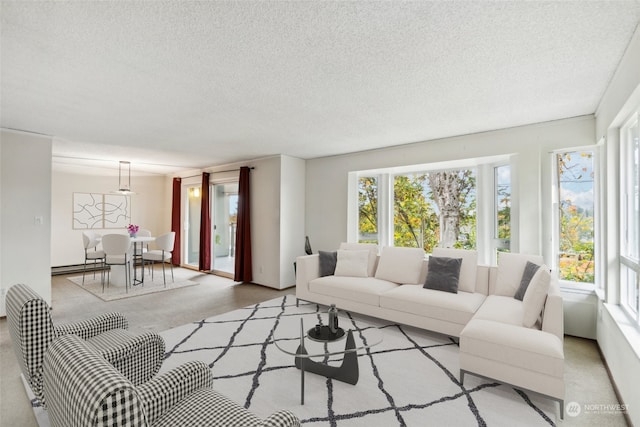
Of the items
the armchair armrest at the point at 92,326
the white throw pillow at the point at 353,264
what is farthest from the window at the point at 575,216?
the armchair armrest at the point at 92,326

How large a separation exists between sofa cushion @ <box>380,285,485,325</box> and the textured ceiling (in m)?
1.99

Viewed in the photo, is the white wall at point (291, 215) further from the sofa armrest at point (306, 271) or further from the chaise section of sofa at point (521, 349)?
A: the chaise section of sofa at point (521, 349)

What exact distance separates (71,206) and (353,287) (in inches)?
284

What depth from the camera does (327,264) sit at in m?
4.61

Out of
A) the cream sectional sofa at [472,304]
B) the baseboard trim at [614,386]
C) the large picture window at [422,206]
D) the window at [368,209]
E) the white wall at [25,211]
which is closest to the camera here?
the baseboard trim at [614,386]

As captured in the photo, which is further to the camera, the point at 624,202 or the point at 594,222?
the point at 594,222

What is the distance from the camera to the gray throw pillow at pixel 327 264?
4.59 meters

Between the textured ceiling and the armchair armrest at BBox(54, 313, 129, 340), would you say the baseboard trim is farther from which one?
the armchair armrest at BBox(54, 313, 129, 340)

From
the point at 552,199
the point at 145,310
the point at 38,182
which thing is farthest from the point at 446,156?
the point at 38,182

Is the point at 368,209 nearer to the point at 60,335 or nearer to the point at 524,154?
the point at 524,154

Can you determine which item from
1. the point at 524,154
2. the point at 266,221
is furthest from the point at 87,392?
the point at 266,221

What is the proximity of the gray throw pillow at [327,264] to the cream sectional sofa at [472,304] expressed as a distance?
0.04 m

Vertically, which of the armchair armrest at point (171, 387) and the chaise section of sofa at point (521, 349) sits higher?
the armchair armrest at point (171, 387)

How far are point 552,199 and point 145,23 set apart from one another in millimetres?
4277
